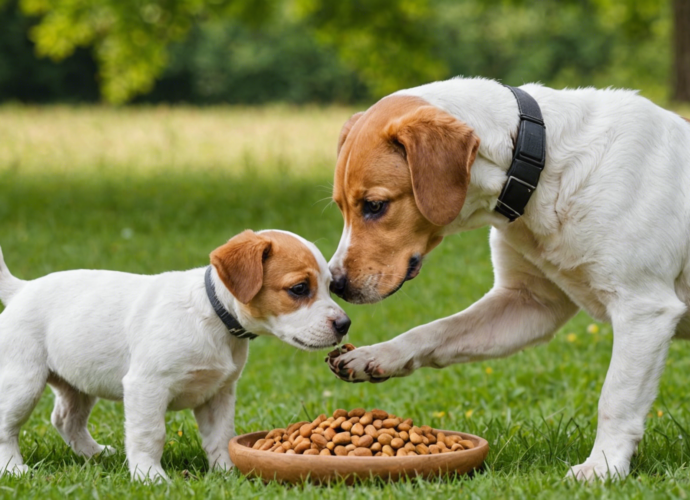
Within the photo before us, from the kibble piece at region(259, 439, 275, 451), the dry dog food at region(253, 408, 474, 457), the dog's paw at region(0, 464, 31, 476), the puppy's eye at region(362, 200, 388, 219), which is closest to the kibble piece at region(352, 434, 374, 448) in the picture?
the dry dog food at region(253, 408, 474, 457)

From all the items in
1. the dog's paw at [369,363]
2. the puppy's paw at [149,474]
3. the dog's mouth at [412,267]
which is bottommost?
the puppy's paw at [149,474]

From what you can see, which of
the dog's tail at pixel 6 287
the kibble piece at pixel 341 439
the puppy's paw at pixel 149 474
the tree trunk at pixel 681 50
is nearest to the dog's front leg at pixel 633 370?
the kibble piece at pixel 341 439

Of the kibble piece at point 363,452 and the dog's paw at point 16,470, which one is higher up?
the kibble piece at point 363,452

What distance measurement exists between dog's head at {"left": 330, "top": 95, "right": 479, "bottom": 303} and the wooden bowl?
76 cm

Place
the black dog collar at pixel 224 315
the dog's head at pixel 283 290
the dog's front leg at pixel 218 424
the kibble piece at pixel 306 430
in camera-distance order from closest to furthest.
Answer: the kibble piece at pixel 306 430, the dog's head at pixel 283 290, the black dog collar at pixel 224 315, the dog's front leg at pixel 218 424

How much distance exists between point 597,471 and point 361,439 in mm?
1042

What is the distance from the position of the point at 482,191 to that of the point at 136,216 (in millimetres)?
9044

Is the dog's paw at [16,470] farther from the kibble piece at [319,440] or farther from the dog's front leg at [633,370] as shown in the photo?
the dog's front leg at [633,370]

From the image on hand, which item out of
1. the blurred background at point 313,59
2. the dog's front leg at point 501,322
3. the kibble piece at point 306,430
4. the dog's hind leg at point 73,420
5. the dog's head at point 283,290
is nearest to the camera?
the kibble piece at point 306,430

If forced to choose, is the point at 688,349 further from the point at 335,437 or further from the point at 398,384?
the point at 335,437

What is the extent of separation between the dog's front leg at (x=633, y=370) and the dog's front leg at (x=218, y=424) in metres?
1.70

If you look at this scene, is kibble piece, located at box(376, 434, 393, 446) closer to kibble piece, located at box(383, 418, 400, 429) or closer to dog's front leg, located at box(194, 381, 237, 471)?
kibble piece, located at box(383, 418, 400, 429)

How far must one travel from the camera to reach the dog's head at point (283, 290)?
172 inches

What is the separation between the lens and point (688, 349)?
286 inches
